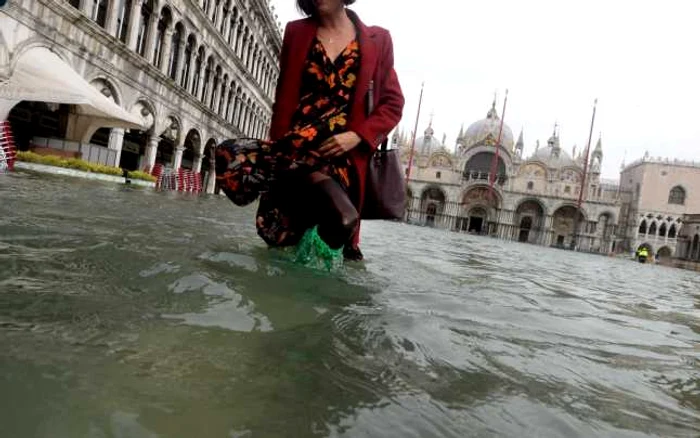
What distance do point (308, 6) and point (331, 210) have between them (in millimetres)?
1326

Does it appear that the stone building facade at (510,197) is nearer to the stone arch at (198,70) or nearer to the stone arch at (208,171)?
the stone arch at (208,171)

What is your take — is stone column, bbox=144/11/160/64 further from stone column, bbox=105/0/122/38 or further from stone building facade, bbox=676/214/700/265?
stone building facade, bbox=676/214/700/265

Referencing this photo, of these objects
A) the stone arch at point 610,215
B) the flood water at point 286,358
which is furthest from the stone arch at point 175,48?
the stone arch at point 610,215

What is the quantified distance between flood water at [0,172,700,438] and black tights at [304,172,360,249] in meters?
0.25

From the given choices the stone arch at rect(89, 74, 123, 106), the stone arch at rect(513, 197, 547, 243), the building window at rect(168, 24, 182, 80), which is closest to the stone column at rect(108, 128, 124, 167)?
the stone arch at rect(89, 74, 123, 106)

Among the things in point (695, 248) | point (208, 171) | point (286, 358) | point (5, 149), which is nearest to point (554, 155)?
point (695, 248)

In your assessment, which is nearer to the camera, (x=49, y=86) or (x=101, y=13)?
(x=49, y=86)

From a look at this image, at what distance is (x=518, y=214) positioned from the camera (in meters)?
52.4

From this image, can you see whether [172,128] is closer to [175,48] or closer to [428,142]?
[175,48]

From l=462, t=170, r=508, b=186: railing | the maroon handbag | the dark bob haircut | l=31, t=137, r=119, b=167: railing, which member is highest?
l=462, t=170, r=508, b=186: railing

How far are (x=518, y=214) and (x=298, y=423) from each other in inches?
2164

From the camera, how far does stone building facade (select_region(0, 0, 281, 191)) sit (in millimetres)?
9781

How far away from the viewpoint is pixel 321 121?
105 inches

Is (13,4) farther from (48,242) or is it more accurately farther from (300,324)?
(300,324)
